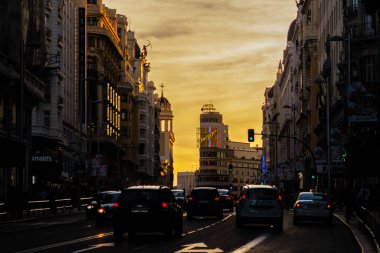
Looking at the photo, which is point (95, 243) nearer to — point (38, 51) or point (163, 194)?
point (163, 194)

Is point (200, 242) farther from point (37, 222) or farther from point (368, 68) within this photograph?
point (368, 68)

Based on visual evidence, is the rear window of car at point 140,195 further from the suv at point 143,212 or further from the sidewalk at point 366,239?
the sidewalk at point 366,239

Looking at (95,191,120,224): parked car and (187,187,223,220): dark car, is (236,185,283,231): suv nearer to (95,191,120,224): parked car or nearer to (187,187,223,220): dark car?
(95,191,120,224): parked car

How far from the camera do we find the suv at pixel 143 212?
27734mm

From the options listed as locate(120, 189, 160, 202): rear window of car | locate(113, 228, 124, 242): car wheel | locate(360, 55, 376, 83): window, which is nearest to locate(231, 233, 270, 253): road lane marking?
locate(120, 189, 160, 202): rear window of car

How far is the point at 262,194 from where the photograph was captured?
35.7 m

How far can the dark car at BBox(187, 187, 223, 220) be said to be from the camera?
154 ft

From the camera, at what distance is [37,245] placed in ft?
80.0

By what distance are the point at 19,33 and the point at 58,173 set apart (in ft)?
60.3

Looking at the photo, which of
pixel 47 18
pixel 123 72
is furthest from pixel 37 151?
pixel 123 72

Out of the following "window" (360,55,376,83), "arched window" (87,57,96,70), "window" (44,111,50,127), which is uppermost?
"arched window" (87,57,96,70)

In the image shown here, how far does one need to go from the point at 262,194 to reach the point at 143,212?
29.6 feet

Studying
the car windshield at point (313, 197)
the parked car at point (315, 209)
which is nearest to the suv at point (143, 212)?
the parked car at point (315, 209)

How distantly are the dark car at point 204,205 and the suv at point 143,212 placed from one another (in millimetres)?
18287
